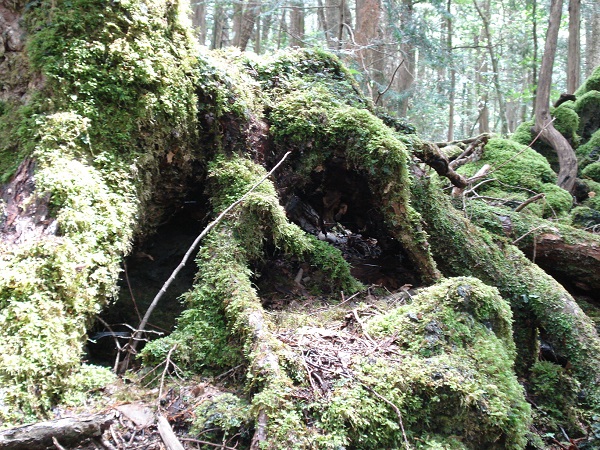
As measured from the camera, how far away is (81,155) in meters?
3.31

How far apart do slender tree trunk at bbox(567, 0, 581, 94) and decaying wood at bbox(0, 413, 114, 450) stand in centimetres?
1461

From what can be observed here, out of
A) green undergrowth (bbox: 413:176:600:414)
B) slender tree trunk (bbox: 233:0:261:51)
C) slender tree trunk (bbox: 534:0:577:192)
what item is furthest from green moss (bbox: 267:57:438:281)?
slender tree trunk (bbox: 534:0:577:192)

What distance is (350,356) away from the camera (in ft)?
10.3

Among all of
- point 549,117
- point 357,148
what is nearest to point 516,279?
point 357,148

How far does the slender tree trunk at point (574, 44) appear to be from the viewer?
12.2 meters

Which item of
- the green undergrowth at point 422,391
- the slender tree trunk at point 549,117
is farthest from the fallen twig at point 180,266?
the slender tree trunk at point 549,117

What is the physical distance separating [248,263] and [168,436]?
1.74 m

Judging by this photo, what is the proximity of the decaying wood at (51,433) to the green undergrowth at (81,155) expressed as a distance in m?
0.26

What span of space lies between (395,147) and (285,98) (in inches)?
52.6

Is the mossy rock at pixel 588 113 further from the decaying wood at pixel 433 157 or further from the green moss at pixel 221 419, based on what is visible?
the green moss at pixel 221 419

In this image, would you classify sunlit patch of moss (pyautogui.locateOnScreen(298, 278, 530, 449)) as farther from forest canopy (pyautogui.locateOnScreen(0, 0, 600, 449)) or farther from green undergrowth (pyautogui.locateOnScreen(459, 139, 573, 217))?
green undergrowth (pyautogui.locateOnScreen(459, 139, 573, 217))

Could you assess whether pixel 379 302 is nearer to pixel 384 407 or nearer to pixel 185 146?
pixel 384 407

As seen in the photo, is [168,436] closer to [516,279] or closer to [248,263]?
[248,263]

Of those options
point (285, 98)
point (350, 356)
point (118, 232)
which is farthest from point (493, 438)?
point (285, 98)
